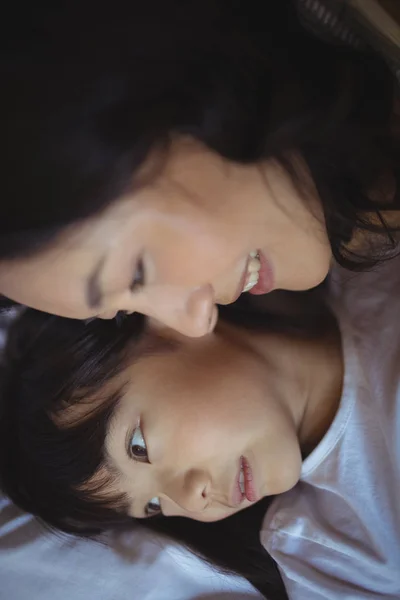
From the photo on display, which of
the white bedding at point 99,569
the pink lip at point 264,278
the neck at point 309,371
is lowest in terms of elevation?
the white bedding at point 99,569

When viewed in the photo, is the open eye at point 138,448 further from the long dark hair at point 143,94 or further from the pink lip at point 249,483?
the long dark hair at point 143,94

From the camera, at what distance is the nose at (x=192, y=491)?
869 mm

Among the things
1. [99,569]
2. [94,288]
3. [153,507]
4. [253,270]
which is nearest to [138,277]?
[94,288]

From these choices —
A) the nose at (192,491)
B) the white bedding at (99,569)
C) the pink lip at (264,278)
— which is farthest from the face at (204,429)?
the white bedding at (99,569)

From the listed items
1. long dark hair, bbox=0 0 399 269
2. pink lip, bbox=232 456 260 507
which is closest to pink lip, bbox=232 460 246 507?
pink lip, bbox=232 456 260 507

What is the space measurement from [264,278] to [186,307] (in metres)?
0.11

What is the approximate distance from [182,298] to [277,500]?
44 centimetres

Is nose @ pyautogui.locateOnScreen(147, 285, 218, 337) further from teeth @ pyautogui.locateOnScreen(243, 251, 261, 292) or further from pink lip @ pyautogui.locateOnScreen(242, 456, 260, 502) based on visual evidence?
pink lip @ pyautogui.locateOnScreen(242, 456, 260, 502)

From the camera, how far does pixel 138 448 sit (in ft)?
2.95

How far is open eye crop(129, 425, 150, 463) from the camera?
895mm

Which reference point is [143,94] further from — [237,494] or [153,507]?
[153,507]

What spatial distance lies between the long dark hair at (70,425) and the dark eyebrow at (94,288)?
221mm

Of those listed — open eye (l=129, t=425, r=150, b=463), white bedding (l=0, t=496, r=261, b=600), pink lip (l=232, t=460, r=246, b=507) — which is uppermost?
pink lip (l=232, t=460, r=246, b=507)

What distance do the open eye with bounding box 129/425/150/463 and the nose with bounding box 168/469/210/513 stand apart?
0.18 ft
